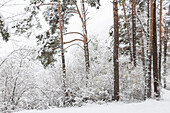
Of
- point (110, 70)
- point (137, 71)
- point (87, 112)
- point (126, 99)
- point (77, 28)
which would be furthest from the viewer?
point (77, 28)

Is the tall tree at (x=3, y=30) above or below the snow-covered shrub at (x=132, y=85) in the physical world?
above

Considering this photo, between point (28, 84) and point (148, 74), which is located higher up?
point (148, 74)

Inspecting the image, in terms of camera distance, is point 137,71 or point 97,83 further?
point 137,71

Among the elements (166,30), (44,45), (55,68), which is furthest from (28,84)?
(166,30)

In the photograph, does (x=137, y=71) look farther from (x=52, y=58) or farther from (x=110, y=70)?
(x=52, y=58)

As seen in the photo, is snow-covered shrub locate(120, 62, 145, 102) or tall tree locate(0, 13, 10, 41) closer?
tall tree locate(0, 13, 10, 41)

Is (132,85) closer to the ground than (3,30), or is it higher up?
closer to the ground

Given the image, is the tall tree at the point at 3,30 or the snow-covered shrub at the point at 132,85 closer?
the tall tree at the point at 3,30

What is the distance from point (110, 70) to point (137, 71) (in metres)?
1.53

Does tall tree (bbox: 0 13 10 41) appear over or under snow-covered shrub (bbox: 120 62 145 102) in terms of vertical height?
over

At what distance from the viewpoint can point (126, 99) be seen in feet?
21.8

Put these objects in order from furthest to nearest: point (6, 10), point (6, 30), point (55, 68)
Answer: point (55, 68) → point (6, 30) → point (6, 10)

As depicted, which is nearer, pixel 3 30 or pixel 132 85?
pixel 3 30

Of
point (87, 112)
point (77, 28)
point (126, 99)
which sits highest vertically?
point (77, 28)
